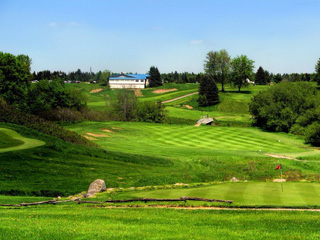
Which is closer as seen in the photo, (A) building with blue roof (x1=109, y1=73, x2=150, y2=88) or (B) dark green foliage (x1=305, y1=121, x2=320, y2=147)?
(B) dark green foliage (x1=305, y1=121, x2=320, y2=147)

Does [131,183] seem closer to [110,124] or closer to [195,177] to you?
[195,177]

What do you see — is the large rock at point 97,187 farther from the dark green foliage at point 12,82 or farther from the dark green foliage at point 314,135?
the dark green foliage at point 12,82

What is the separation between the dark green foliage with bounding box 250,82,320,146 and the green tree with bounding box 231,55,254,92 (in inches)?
1923

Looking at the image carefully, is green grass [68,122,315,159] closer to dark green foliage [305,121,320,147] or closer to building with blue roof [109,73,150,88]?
dark green foliage [305,121,320,147]

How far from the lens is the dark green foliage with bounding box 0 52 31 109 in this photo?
3091 inches

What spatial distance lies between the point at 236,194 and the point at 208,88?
103277mm

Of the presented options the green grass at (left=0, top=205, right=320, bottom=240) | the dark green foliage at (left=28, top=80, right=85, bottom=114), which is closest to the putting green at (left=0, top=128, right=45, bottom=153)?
the green grass at (left=0, top=205, right=320, bottom=240)

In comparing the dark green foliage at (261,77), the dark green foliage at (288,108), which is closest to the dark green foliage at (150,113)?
the dark green foliage at (288,108)

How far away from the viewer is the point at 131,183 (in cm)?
2927

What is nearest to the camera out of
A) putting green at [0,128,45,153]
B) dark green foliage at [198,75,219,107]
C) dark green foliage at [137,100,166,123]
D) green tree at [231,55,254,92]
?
putting green at [0,128,45,153]

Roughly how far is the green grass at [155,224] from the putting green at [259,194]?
2.31 m

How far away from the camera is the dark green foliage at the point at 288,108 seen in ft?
244

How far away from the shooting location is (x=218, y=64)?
144m

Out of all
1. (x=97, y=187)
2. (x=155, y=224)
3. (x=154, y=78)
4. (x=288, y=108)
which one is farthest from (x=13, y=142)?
(x=154, y=78)
